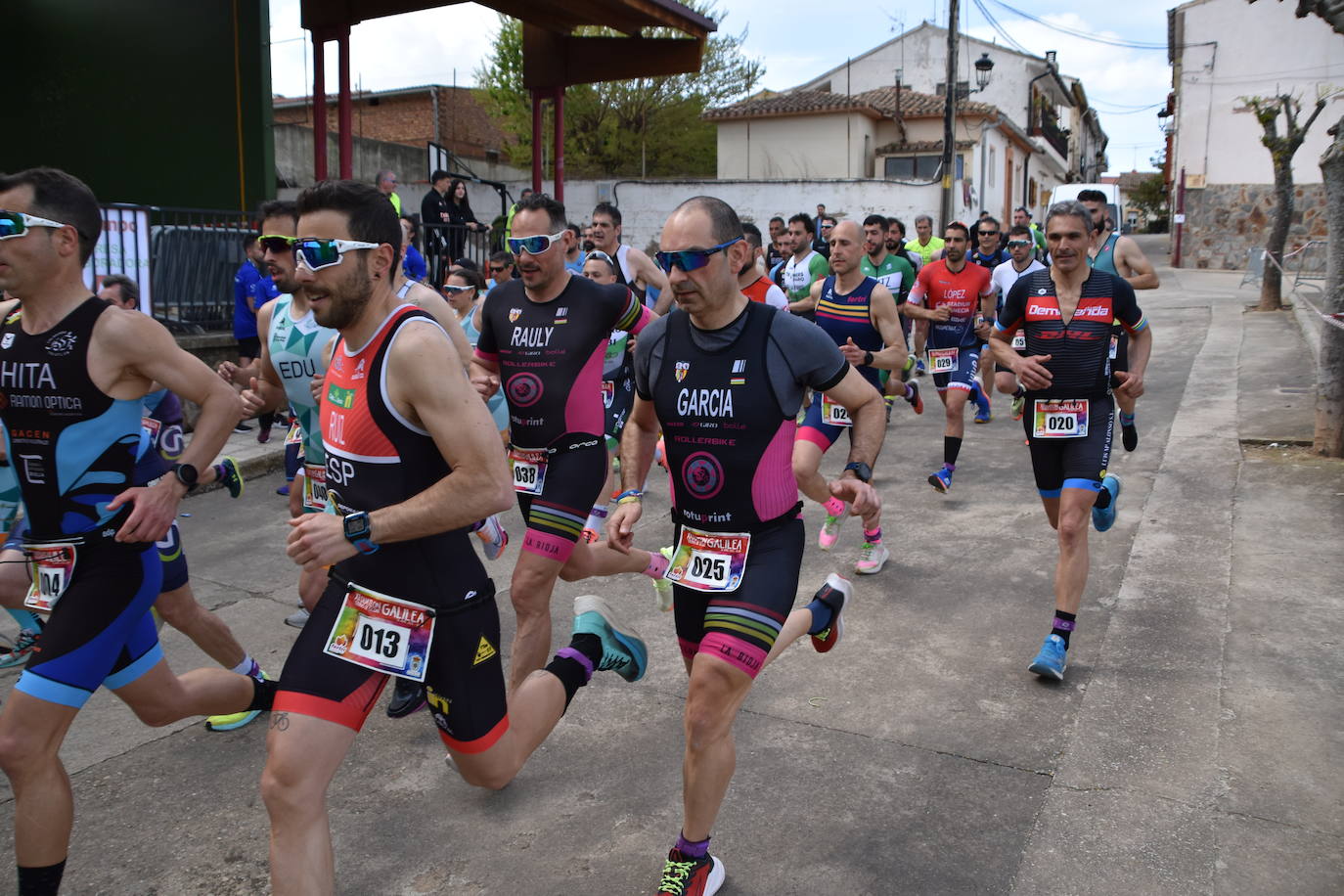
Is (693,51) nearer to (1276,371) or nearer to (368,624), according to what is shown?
(1276,371)

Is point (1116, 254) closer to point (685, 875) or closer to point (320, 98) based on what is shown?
point (685, 875)

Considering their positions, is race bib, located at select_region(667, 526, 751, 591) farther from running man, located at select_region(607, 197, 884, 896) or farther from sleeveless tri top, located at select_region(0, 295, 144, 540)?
sleeveless tri top, located at select_region(0, 295, 144, 540)

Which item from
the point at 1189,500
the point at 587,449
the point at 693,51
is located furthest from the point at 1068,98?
the point at 587,449

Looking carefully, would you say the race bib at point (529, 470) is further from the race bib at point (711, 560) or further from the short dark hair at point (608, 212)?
the short dark hair at point (608, 212)

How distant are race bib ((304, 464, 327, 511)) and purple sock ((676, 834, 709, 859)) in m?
2.44

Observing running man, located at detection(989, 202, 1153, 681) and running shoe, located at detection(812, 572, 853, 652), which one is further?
running man, located at detection(989, 202, 1153, 681)

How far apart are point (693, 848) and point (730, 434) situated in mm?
1288

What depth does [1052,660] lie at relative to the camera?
4859 mm

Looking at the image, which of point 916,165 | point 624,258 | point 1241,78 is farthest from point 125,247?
point 1241,78

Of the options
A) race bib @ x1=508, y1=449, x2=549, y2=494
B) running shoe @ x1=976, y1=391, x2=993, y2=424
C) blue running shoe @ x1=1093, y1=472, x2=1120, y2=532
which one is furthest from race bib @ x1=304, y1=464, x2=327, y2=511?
running shoe @ x1=976, y1=391, x2=993, y2=424

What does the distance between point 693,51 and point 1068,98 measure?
56730 millimetres

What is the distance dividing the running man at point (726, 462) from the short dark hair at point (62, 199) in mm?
1902

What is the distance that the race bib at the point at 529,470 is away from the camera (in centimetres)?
485

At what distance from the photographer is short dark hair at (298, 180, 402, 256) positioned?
9.18 feet
